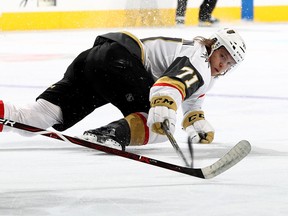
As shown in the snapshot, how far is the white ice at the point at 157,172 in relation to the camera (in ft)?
6.66

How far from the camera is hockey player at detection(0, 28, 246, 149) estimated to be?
9.05ft

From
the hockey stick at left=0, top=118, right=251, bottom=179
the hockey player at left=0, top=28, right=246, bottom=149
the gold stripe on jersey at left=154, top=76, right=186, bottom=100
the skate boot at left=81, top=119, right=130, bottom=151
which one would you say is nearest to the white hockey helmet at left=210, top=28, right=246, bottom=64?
the hockey player at left=0, top=28, right=246, bottom=149

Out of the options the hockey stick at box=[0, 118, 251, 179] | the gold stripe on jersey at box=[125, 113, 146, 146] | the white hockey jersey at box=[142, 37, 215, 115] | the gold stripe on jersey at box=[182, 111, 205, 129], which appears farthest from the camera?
the gold stripe on jersey at box=[182, 111, 205, 129]

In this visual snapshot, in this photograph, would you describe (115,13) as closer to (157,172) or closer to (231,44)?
(231,44)

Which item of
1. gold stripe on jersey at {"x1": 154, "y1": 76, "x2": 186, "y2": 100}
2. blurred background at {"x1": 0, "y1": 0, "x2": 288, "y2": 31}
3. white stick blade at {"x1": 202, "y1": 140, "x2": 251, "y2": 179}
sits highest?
gold stripe on jersey at {"x1": 154, "y1": 76, "x2": 186, "y2": 100}

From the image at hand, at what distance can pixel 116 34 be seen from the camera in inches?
122

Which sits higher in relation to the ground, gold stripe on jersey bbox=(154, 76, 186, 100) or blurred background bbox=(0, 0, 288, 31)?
gold stripe on jersey bbox=(154, 76, 186, 100)

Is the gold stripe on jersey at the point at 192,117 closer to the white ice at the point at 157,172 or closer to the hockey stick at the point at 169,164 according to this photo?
the white ice at the point at 157,172

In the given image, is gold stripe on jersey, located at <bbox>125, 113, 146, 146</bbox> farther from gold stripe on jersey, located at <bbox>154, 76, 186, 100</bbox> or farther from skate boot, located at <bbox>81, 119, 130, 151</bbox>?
gold stripe on jersey, located at <bbox>154, 76, 186, 100</bbox>

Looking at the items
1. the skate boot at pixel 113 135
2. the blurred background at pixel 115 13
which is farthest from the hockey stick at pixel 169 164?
the blurred background at pixel 115 13

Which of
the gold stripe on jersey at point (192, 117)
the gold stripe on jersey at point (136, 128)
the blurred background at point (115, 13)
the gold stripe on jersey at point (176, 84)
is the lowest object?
the blurred background at point (115, 13)

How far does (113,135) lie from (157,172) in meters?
0.30

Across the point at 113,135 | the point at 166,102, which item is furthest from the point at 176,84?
the point at 113,135

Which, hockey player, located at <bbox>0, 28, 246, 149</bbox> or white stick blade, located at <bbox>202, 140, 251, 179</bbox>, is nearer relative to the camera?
white stick blade, located at <bbox>202, 140, 251, 179</bbox>
